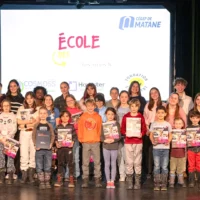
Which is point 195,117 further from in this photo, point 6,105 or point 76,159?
point 6,105

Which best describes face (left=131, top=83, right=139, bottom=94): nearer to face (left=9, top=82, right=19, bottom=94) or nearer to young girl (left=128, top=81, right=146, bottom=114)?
young girl (left=128, top=81, right=146, bottom=114)

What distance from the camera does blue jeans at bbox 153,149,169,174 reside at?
892cm

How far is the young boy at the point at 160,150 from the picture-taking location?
890cm

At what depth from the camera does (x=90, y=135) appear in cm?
903

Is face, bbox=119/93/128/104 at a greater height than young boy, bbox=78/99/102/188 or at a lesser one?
greater

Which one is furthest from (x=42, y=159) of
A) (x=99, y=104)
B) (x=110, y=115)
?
(x=99, y=104)

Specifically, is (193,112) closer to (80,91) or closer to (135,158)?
(135,158)

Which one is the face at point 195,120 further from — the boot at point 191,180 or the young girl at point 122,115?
the young girl at point 122,115

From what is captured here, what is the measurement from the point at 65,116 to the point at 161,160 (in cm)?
148

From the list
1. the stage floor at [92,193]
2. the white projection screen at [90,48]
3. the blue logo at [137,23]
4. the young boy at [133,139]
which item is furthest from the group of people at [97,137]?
the blue logo at [137,23]

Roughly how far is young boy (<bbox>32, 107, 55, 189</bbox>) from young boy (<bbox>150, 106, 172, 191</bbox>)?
1430 millimetres

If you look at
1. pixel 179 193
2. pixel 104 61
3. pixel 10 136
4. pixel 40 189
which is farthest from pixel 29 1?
pixel 179 193

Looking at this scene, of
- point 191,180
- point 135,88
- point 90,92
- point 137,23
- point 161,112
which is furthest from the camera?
point 137,23

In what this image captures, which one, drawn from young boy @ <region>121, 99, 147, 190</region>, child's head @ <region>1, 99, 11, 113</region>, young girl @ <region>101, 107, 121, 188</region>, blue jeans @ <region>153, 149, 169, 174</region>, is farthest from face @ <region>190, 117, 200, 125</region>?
child's head @ <region>1, 99, 11, 113</region>
